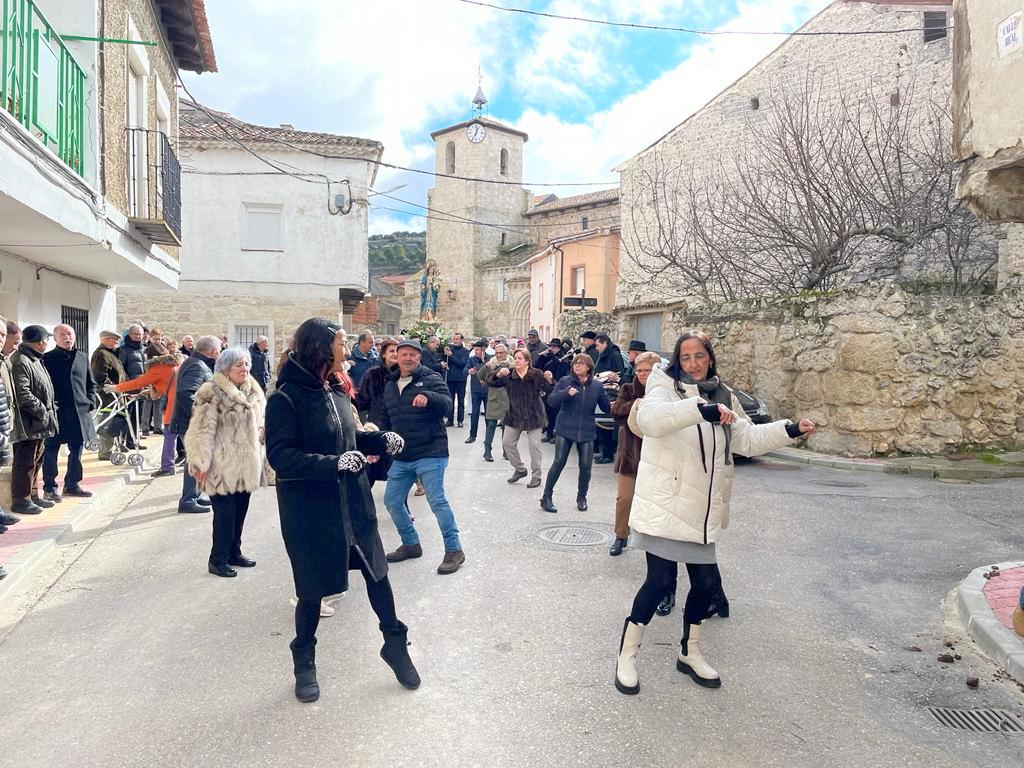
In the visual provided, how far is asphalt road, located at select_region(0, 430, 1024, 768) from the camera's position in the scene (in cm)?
297

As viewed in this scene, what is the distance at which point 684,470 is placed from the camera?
11.2 ft

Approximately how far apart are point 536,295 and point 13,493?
113 feet

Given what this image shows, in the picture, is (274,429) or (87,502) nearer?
(274,429)

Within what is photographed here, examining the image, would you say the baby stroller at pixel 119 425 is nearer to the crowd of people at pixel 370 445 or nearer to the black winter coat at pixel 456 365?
the crowd of people at pixel 370 445

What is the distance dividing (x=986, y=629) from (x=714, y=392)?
2.31m

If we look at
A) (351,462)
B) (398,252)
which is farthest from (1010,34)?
(398,252)

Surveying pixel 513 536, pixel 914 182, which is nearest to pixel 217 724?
pixel 513 536

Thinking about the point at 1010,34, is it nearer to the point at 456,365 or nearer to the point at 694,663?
the point at 694,663

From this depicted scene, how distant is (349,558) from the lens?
11.1ft

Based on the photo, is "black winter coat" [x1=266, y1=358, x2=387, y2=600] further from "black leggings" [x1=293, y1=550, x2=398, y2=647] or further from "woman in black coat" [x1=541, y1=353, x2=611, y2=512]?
"woman in black coat" [x1=541, y1=353, x2=611, y2=512]

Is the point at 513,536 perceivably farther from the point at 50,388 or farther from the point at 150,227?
the point at 150,227

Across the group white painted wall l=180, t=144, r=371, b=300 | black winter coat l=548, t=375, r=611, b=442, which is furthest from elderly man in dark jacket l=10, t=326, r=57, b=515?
white painted wall l=180, t=144, r=371, b=300

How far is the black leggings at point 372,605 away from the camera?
11.1 feet

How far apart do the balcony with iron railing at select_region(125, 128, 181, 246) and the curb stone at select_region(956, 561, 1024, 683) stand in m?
10.4
